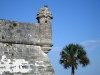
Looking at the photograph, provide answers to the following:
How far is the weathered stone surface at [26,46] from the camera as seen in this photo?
1816 centimetres

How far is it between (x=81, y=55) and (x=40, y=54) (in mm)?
13205

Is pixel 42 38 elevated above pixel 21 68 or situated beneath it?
elevated above

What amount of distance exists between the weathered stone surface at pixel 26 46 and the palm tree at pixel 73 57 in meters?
12.8

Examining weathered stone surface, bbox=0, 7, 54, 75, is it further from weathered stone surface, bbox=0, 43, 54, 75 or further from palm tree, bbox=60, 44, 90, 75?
palm tree, bbox=60, 44, 90, 75

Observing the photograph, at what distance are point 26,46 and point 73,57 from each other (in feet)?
44.7

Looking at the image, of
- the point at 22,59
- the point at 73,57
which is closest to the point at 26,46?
the point at 22,59

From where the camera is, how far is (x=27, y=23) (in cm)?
1936

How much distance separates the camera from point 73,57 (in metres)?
32.1

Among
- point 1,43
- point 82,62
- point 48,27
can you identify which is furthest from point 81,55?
point 1,43

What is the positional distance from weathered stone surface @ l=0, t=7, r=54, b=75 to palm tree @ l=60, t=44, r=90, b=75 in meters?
12.8

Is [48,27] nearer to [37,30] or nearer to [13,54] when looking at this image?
[37,30]

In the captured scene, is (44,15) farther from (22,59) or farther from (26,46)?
(22,59)

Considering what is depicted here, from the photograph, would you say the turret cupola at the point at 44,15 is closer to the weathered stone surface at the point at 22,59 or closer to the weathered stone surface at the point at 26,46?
the weathered stone surface at the point at 26,46

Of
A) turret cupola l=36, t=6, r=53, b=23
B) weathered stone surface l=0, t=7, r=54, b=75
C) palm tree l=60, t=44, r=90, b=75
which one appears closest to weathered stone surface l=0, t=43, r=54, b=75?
weathered stone surface l=0, t=7, r=54, b=75
